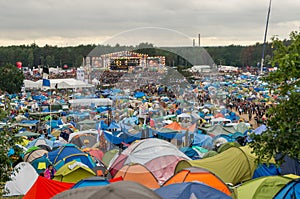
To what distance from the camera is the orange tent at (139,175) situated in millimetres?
9398

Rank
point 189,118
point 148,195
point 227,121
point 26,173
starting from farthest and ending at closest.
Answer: point 227,121 → point 189,118 → point 26,173 → point 148,195

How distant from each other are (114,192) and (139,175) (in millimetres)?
5990

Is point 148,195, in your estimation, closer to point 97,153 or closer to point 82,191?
point 82,191

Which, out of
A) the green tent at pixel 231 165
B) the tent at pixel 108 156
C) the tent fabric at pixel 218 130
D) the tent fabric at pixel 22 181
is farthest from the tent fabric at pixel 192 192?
the tent fabric at pixel 218 130

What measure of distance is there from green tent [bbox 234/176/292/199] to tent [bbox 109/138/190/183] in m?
2.94

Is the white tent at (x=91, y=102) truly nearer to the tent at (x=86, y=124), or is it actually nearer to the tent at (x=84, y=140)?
the tent at (x=86, y=124)

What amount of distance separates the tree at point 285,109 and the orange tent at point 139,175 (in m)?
4.38

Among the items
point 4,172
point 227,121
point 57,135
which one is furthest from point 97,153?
point 227,121

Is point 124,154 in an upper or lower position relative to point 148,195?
lower

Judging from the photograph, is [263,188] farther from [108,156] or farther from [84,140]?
[84,140]

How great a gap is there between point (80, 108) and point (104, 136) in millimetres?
3578

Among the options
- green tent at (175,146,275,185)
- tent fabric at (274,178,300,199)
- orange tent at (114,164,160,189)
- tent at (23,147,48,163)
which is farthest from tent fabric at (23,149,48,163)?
tent fabric at (274,178,300,199)

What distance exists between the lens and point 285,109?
527 centimetres

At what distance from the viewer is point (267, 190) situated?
746 centimetres
